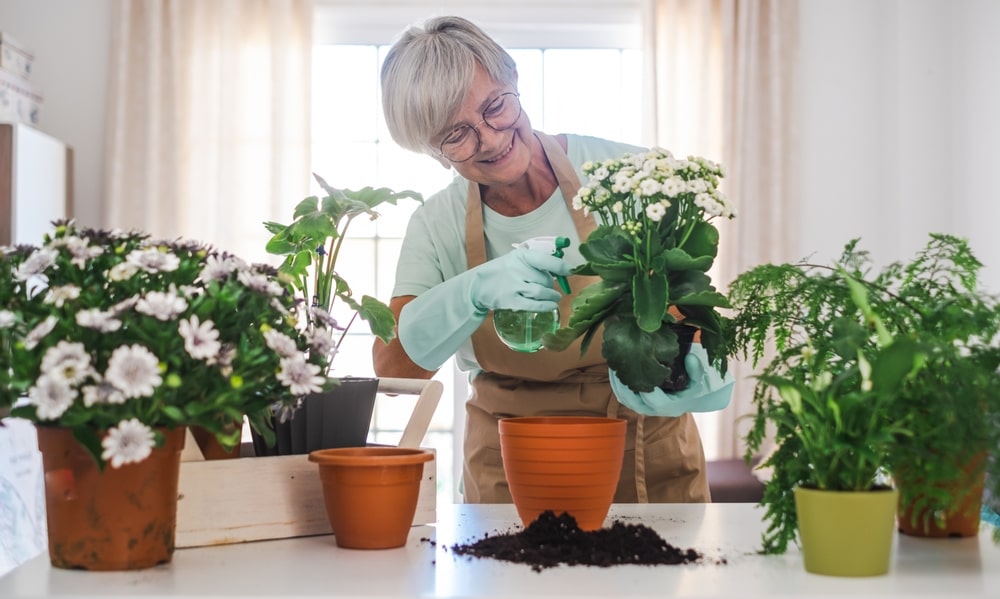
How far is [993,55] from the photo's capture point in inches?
141

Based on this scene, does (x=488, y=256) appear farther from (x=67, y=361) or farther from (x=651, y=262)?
(x=67, y=361)

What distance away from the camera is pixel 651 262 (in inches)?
43.3

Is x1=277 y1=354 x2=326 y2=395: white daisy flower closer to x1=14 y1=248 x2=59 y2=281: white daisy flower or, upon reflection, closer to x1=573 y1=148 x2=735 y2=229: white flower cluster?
x1=14 y1=248 x2=59 y2=281: white daisy flower

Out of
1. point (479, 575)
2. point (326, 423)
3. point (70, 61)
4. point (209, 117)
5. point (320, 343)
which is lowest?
point (479, 575)

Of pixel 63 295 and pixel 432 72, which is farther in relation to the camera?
pixel 432 72

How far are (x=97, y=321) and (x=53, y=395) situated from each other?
0.07 metres

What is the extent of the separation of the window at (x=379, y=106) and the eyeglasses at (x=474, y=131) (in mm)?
2270

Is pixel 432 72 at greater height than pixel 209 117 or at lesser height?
lesser

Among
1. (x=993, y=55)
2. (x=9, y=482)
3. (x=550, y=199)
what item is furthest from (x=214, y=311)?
(x=993, y=55)

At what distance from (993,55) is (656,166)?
10.3 feet

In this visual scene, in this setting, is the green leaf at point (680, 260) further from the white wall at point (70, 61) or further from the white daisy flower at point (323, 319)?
the white wall at point (70, 61)

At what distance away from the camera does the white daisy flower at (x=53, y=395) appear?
2.65ft

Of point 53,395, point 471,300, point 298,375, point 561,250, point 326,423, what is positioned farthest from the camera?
point 471,300

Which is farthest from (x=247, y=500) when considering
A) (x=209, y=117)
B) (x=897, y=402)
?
(x=209, y=117)
